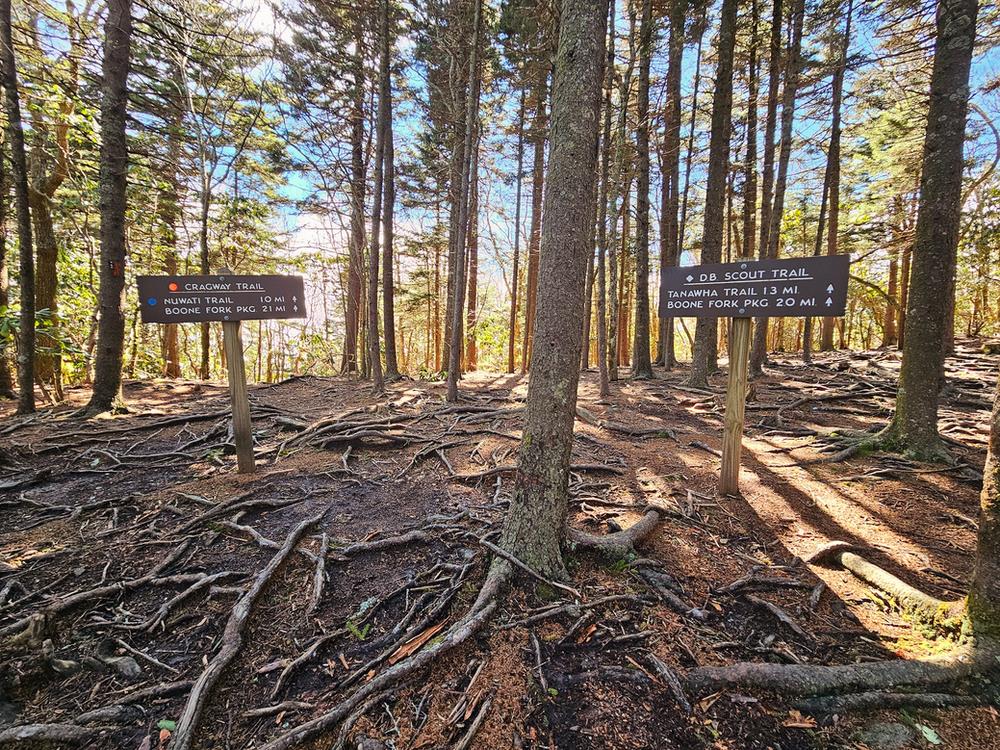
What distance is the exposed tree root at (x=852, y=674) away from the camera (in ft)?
7.10

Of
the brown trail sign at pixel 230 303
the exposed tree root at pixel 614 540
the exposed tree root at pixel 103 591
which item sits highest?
the brown trail sign at pixel 230 303

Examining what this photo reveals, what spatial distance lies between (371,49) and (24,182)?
759 centimetres

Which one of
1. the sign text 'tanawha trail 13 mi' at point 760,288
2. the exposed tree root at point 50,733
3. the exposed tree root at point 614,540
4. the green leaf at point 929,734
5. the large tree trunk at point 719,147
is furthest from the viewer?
the large tree trunk at point 719,147

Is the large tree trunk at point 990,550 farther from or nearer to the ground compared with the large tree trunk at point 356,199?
nearer to the ground

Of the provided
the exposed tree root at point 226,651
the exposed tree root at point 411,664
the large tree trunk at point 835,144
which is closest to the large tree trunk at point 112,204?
the exposed tree root at point 226,651

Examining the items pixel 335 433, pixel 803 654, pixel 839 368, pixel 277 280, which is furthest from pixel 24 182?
pixel 839 368

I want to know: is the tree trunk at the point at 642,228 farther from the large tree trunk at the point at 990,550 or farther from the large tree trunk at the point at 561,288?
the large tree trunk at the point at 990,550

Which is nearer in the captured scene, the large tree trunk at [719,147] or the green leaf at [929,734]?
the green leaf at [929,734]

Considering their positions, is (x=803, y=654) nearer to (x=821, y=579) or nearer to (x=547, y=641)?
(x=821, y=579)

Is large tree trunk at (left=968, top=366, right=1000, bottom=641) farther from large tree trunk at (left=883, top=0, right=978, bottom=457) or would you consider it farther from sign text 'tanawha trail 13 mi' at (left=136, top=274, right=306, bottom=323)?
sign text 'tanawha trail 13 mi' at (left=136, top=274, right=306, bottom=323)

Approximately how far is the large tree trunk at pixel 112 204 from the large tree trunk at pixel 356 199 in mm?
4180

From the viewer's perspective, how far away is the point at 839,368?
11664mm

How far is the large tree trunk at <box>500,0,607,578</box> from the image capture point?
8.70ft

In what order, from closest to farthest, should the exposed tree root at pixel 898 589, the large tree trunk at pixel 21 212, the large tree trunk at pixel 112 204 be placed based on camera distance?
the exposed tree root at pixel 898 589 → the large tree trunk at pixel 21 212 → the large tree trunk at pixel 112 204
